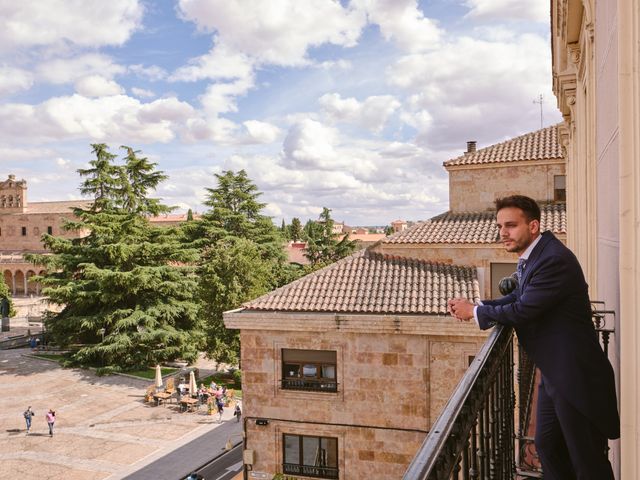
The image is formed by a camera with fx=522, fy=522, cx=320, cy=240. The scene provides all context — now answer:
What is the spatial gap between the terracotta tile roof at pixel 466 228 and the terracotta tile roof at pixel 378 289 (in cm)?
86

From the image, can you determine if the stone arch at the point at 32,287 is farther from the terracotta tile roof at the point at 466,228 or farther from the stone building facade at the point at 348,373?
the terracotta tile roof at the point at 466,228

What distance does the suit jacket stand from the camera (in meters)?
2.49

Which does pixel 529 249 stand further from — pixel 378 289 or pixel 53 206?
pixel 53 206

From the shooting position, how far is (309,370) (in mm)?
14148

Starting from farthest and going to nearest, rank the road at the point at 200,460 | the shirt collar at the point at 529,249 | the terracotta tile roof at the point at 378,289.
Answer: the road at the point at 200,460 → the terracotta tile roof at the point at 378,289 → the shirt collar at the point at 529,249

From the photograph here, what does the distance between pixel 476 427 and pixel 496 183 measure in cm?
1719

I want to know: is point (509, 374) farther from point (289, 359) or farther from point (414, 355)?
point (289, 359)

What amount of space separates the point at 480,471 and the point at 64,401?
29.0m

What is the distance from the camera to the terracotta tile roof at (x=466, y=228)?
16202 millimetres

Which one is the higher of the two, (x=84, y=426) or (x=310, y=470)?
(x=310, y=470)

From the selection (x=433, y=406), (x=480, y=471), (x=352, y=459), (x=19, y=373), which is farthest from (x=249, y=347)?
(x=19, y=373)

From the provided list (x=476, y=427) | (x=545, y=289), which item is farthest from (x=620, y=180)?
(x=476, y=427)

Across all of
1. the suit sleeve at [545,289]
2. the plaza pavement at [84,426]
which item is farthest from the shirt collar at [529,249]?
the plaza pavement at [84,426]

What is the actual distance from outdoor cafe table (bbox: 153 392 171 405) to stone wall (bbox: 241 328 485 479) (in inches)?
543
